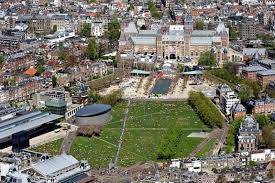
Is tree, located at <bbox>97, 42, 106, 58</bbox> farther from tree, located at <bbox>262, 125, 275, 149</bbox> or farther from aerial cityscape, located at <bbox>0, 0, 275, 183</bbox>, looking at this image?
tree, located at <bbox>262, 125, 275, 149</bbox>

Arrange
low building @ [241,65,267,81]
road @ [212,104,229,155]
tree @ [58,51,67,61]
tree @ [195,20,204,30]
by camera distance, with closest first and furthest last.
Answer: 1. road @ [212,104,229,155]
2. low building @ [241,65,267,81]
3. tree @ [58,51,67,61]
4. tree @ [195,20,204,30]

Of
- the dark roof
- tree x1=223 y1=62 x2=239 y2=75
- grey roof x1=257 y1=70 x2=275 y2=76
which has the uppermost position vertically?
grey roof x1=257 y1=70 x2=275 y2=76

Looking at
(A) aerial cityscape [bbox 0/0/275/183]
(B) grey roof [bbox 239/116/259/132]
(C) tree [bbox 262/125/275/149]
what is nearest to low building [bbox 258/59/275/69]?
(A) aerial cityscape [bbox 0/0/275/183]

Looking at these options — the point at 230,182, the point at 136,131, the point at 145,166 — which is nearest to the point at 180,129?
the point at 136,131

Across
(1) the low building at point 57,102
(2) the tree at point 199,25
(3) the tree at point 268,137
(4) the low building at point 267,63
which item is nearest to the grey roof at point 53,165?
(3) the tree at point 268,137

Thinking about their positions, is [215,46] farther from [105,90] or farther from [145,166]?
[145,166]
